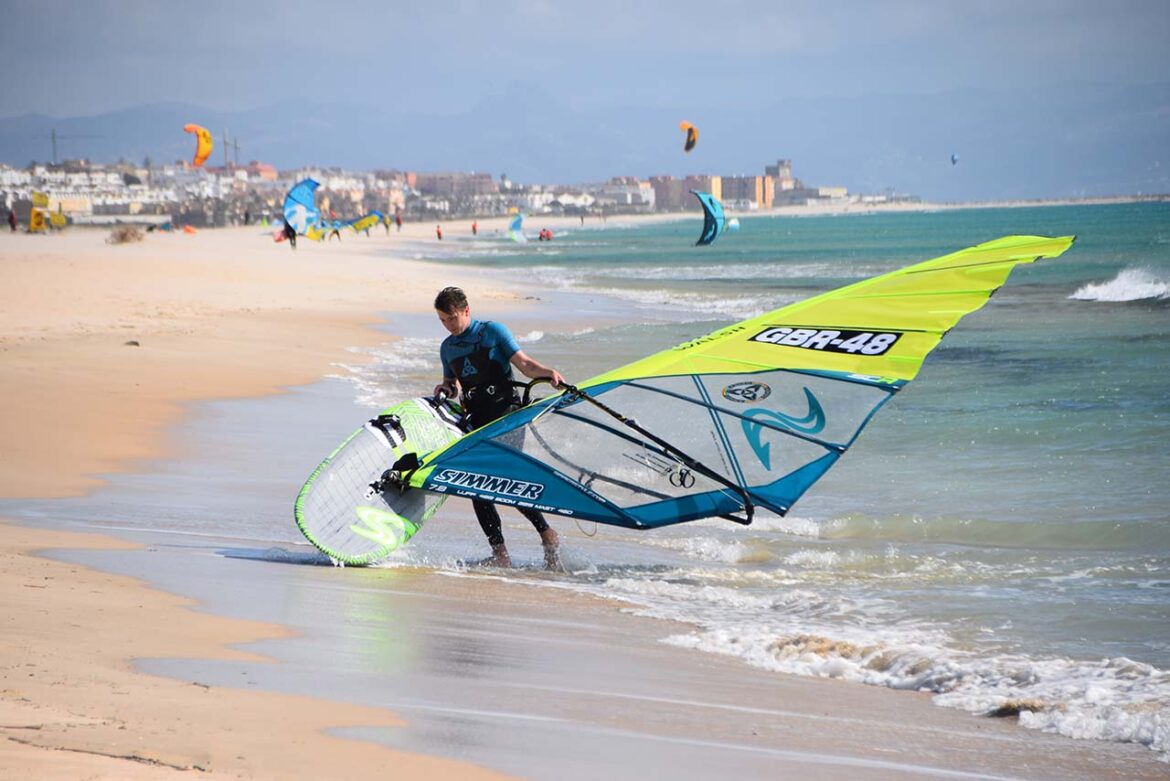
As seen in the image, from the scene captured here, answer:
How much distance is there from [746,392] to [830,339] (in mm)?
448

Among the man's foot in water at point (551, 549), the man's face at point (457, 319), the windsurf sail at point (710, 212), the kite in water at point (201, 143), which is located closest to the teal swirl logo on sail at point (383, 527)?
the man's foot in water at point (551, 549)

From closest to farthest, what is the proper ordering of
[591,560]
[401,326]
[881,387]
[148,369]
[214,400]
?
[881,387]
[591,560]
[214,400]
[148,369]
[401,326]

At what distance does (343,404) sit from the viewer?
11.1 meters

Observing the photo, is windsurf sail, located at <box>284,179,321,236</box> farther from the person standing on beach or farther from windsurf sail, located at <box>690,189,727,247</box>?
the person standing on beach

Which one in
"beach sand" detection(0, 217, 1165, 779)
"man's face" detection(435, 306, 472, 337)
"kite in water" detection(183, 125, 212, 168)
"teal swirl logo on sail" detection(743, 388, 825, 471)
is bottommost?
"beach sand" detection(0, 217, 1165, 779)

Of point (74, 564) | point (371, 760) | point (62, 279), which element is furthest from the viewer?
point (62, 279)

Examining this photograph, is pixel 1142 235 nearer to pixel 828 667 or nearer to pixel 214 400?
pixel 214 400

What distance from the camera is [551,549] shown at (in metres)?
6.15

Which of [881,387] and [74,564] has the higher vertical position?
[881,387]

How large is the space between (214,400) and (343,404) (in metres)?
1.05

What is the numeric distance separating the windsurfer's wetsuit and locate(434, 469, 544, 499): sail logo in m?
0.08

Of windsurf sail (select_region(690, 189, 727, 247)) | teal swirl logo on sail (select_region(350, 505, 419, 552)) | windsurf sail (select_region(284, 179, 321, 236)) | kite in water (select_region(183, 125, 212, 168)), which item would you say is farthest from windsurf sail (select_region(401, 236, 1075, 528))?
kite in water (select_region(183, 125, 212, 168))

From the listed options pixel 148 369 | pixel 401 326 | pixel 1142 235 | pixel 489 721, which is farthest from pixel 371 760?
pixel 1142 235

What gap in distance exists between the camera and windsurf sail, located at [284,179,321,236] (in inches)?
1358
